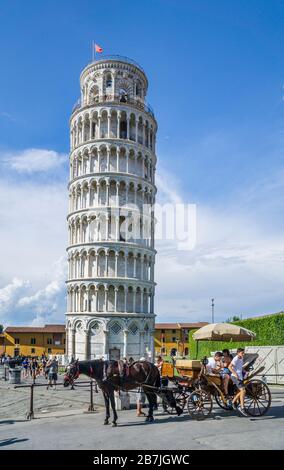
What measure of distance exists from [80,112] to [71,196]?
1262 centimetres

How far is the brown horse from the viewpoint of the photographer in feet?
45.4

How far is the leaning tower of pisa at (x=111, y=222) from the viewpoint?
56.0m

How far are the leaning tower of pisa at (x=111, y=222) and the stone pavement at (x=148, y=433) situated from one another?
3935cm

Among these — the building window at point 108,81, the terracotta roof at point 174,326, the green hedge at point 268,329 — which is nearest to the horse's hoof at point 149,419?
the green hedge at point 268,329

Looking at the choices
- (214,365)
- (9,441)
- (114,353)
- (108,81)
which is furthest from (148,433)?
(108,81)

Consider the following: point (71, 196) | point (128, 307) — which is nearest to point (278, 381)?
point (128, 307)

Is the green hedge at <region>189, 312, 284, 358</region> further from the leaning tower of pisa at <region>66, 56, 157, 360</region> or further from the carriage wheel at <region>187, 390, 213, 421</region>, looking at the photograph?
the leaning tower of pisa at <region>66, 56, 157, 360</region>

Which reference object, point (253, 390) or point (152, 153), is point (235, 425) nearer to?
point (253, 390)

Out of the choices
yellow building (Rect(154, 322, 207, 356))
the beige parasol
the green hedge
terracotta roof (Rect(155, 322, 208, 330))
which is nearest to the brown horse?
the beige parasol

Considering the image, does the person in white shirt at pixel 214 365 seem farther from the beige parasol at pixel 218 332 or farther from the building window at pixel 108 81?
the building window at pixel 108 81

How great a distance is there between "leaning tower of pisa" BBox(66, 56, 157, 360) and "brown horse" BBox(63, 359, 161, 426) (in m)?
39.5

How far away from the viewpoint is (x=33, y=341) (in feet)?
292

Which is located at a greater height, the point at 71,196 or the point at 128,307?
the point at 71,196

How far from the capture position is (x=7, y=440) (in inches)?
458
